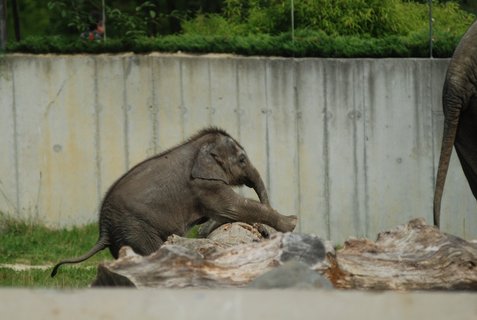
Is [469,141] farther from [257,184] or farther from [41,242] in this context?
[41,242]

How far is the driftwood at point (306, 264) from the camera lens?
8.35 m

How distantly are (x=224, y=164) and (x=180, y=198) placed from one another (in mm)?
542

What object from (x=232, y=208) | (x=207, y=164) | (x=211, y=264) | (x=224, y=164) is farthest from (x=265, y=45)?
(x=211, y=264)

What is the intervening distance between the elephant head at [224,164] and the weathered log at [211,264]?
3.78m

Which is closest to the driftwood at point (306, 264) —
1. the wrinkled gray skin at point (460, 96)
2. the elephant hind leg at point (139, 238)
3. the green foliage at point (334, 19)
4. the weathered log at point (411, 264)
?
the weathered log at point (411, 264)

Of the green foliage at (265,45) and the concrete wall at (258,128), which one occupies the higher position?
the green foliage at (265,45)

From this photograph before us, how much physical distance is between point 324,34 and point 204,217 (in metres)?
5.56

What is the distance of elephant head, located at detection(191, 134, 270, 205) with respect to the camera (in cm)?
1240

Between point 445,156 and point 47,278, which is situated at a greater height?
point 445,156

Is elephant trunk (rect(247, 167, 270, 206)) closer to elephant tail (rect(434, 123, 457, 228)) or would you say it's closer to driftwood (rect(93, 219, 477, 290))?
elephant tail (rect(434, 123, 457, 228))

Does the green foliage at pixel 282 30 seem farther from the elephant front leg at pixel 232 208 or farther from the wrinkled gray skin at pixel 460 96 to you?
the wrinkled gray skin at pixel 460 96

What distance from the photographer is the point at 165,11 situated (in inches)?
851

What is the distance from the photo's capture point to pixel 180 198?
484 inches

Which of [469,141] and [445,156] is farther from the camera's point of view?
[469,141]
